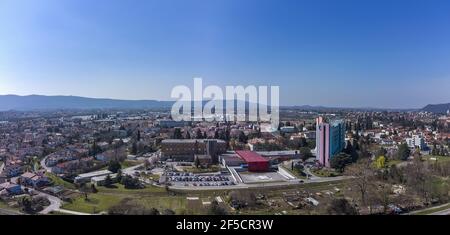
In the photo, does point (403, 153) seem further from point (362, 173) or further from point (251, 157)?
point (251, 157)

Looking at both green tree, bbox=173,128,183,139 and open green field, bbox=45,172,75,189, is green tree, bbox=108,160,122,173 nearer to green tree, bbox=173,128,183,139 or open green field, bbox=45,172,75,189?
open green field, bbox=45,172,75,189

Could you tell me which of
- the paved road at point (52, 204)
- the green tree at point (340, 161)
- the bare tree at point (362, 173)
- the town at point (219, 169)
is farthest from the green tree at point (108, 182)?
the green tree at point (340, 161)

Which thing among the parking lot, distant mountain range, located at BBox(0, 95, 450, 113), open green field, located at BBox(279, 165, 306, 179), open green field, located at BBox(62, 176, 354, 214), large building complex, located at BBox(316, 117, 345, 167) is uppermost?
distant mountain range, located at BBox(0, 95, 450, 113)

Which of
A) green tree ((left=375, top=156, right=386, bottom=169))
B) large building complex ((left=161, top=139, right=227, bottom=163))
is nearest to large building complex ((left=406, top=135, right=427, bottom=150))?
green tree ((left=375, top=156, right=386, bottom=169))

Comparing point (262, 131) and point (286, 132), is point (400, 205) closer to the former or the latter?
point (262, 131)

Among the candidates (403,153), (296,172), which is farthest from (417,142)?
(296,172)
